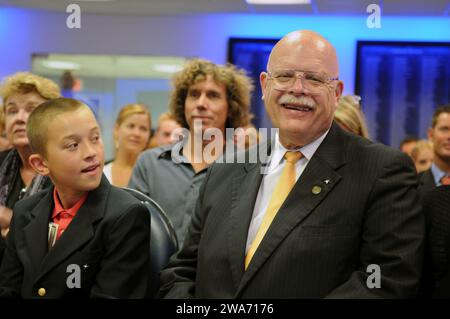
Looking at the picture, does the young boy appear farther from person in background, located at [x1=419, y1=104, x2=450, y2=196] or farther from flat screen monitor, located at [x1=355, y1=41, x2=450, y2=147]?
flat screen monitor, located at [x1=355, y1=41, x2=450, y2=147]

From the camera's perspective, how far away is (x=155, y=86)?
686 cm

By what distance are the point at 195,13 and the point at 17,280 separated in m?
4.88

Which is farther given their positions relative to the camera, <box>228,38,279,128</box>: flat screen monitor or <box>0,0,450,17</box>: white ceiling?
<box>228,38,279,128</box>: flat screen monitor

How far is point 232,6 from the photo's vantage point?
6273mm

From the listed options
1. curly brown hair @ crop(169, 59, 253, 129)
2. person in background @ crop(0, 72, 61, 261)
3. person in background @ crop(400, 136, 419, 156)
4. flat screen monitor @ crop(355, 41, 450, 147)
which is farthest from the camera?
flat screen monitor @ crop(355, 41, 450, 147)

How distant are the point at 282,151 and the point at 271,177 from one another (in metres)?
0.11

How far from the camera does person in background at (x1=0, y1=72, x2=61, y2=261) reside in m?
2.96

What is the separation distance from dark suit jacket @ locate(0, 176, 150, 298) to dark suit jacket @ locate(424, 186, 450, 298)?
98cm

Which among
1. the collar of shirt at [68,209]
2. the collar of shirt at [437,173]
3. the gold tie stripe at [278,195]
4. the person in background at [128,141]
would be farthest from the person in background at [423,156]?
the collar of shirt at [68,209]

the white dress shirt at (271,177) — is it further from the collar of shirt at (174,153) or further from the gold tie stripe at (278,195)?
the collar of shirt at (174,153)

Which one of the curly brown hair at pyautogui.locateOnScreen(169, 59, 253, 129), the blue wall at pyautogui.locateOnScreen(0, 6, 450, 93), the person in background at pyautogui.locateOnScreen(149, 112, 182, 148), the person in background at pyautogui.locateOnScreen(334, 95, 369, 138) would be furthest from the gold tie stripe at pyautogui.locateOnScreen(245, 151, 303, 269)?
the blue wall at pyautogui.locateOnScreen(0, 6, 450, 93)
